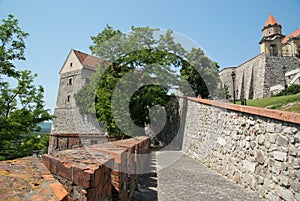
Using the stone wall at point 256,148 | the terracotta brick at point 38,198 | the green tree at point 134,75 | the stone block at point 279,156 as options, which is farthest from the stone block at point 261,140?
the green tree at point 134,75

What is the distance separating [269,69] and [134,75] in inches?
876

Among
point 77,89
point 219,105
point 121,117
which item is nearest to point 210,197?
point 219,105

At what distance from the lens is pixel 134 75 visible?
13.1m

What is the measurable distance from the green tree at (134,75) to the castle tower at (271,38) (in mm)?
22022

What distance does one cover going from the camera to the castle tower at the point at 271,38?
108 feet

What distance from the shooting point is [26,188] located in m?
1.36

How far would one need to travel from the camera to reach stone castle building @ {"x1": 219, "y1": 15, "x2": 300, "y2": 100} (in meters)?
26.5

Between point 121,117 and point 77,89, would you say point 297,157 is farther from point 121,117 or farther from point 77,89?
point 77,89

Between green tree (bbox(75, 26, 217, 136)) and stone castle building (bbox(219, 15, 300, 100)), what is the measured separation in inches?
605

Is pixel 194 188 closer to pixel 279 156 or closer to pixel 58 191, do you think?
pixel 279 156

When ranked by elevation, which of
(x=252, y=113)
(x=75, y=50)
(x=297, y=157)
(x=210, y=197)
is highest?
(x=75, y=50)

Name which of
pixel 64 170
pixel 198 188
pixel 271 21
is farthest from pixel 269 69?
pixel 64 170

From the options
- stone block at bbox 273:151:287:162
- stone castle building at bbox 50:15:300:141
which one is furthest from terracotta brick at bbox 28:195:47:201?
stone castle building at bbox 50:15:300:141

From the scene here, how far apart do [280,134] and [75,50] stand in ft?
88.0
